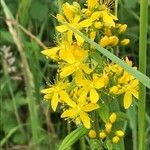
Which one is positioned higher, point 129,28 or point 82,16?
point 82,16

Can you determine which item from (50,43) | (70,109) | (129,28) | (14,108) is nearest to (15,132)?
(14,108)

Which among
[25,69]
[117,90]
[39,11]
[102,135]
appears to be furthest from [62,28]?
[39,11]

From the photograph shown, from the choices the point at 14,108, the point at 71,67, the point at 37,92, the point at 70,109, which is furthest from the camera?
the point at 14,108

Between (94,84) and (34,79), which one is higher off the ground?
(94,84)

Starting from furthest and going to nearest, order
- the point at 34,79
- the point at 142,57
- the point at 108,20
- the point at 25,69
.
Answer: the point at 34,79
the point at 25,69
the point at 108,20
the point at 142,57

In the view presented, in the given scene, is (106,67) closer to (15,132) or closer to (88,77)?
(88,77)

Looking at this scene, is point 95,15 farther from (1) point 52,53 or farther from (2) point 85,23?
(1) point 52,53

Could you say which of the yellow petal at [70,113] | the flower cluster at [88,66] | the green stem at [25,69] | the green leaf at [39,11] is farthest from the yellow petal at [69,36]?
the green leaf at [39,11]

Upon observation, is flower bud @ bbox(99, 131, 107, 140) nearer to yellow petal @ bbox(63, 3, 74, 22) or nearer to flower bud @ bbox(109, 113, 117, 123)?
flower bud @ bbox(109, 113, 117, 123)
